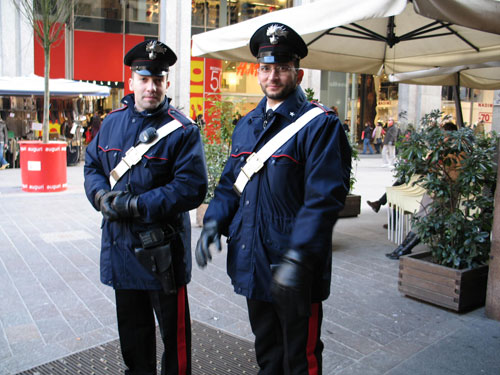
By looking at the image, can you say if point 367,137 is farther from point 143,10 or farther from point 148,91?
point 148,91

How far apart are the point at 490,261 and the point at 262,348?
268 cm

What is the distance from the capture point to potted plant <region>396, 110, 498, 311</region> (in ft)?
14.4

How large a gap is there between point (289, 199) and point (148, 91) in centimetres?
101

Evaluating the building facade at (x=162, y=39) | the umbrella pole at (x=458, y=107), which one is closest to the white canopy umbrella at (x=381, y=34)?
the umbrella pole at (x=458, y=107)

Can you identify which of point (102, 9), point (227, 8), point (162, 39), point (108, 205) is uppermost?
point (227, 8)

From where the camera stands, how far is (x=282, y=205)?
91.8 inches

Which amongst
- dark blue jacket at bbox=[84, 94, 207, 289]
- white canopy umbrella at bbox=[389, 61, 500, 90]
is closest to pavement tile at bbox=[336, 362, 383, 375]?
dark blue jacket at bbox=[84, 94, 207, 289]

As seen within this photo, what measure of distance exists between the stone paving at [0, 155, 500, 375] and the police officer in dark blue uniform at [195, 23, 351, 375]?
1066mm

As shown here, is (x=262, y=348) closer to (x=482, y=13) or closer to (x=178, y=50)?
(x=482, y=13)

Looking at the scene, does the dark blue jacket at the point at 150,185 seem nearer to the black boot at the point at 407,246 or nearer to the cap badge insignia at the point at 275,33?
the cap badge insignia at the point at 275,33

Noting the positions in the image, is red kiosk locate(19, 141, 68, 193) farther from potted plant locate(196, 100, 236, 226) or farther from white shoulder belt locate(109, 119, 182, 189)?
white shoulder belt locate(109, 119, 182, 189)

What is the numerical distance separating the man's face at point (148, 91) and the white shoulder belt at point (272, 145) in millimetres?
682

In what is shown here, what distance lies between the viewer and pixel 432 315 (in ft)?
14.1

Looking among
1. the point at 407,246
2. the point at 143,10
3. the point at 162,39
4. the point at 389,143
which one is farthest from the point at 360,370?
the point at 143,10
